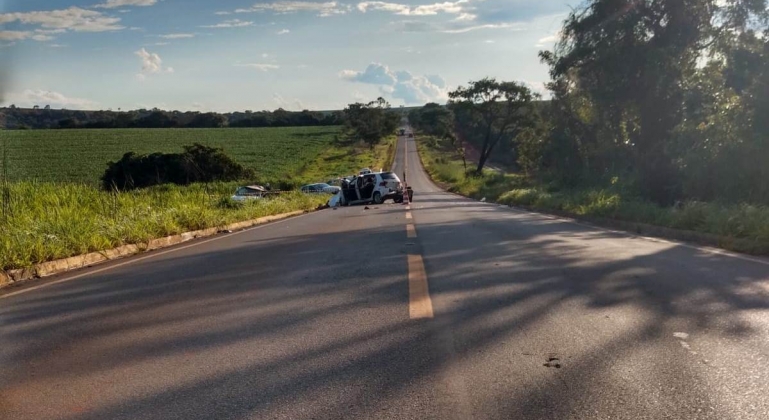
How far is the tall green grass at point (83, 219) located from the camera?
10969 mm

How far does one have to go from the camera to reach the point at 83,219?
535 inches

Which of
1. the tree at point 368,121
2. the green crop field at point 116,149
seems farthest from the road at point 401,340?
the tree at point 368,121

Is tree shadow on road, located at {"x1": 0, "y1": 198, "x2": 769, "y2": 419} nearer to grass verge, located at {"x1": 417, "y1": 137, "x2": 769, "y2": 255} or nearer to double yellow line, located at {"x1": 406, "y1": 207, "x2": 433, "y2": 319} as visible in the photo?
double yellow line, located at {"x1": 406, "y1": 207, "x2": 433, "y2": 319}

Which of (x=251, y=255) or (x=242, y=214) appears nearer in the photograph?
(x=251, y=255)

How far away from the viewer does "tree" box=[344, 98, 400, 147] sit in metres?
104

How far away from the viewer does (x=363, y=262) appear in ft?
33.7

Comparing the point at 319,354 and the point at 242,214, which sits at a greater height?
the point at 319,354

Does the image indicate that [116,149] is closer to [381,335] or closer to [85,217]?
[85,217]

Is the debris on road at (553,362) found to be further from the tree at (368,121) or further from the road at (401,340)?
the tree at (368,121)

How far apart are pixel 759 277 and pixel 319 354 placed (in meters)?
5.67

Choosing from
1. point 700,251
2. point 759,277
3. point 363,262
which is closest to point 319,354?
point 363,262

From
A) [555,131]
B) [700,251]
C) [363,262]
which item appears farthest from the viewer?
[555,131]

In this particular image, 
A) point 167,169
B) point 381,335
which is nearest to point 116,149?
point 167,169

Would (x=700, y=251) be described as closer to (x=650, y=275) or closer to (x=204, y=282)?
(x=650, y=275)
